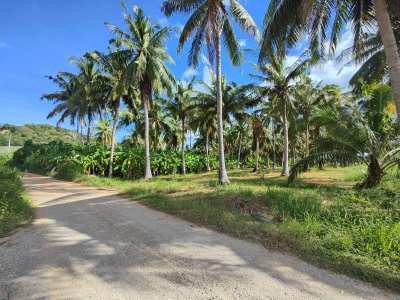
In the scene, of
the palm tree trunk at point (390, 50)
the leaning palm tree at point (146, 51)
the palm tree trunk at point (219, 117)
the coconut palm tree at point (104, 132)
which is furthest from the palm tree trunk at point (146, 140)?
the coconut palm tree at point (104, 132)

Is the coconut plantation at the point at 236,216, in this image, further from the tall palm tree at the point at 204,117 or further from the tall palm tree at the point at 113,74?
the tall palm tree at the point at 204,117

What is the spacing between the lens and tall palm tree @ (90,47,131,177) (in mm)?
18836

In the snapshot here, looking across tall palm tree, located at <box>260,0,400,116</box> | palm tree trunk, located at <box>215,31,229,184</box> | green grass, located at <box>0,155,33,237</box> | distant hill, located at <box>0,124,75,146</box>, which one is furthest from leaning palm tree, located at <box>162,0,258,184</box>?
distant hill, located at <box>0,124,75,146</box>

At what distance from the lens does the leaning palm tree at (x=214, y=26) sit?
12.9 m

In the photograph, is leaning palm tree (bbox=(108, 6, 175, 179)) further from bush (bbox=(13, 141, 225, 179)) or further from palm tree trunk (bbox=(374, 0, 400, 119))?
palm tree trunk (bbox=(374, 0, 400, 119))

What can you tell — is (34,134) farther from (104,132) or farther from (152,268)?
(152,268)

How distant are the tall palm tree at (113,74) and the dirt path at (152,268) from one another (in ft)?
45.6

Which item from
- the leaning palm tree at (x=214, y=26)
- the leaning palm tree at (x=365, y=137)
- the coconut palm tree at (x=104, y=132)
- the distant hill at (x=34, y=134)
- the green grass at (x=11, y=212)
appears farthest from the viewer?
the distant hill at (x=34, y=134)

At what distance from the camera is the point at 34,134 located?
211ft

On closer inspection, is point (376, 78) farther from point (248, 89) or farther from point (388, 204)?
Answer: point (388, 204)

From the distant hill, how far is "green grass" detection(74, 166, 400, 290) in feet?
164

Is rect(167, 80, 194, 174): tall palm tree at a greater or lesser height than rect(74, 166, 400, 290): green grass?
greater

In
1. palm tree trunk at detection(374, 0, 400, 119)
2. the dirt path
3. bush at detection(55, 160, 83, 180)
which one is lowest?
the dirt path

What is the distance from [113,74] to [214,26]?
11604 millimetres
